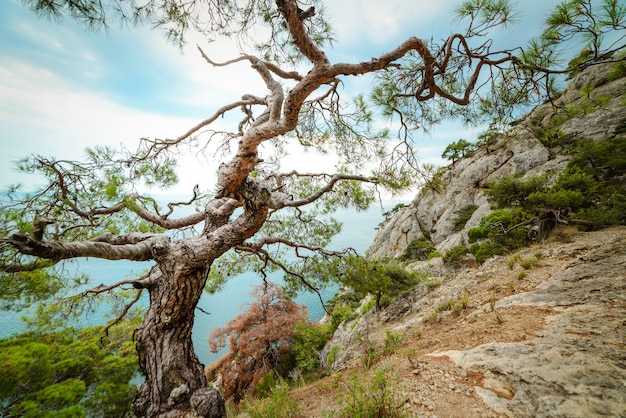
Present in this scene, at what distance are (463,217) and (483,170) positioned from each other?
3.62 metres

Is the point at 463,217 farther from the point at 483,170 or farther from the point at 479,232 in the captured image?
the point at 479,232

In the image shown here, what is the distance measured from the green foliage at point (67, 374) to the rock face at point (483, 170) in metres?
8.95

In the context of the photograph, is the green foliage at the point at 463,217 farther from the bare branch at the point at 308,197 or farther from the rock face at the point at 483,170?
the bare branch at the point at 308,197

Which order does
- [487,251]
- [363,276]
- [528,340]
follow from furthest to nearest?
[487,251] < [363,276] < [528,340]

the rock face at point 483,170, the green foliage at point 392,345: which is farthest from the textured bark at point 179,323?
the rock face at point 483,170

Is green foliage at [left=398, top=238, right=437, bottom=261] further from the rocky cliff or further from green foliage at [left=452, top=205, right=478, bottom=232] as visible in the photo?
the rocky cliff

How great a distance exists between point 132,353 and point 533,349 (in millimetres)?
6209

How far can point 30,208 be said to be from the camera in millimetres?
2191

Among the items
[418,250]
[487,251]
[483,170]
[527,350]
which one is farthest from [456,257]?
[483,170]

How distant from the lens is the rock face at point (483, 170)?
33.1 ft

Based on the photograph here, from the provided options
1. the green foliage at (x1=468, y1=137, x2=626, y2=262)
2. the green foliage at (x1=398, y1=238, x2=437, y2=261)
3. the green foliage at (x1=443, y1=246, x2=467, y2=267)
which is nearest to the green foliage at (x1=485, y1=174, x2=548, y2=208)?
the green foliage at (x1=468, y1=137, x2=626, y2=262)

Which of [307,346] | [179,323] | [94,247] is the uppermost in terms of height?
[94,247]

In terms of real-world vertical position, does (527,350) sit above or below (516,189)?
below

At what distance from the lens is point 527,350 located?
65.1 inches
